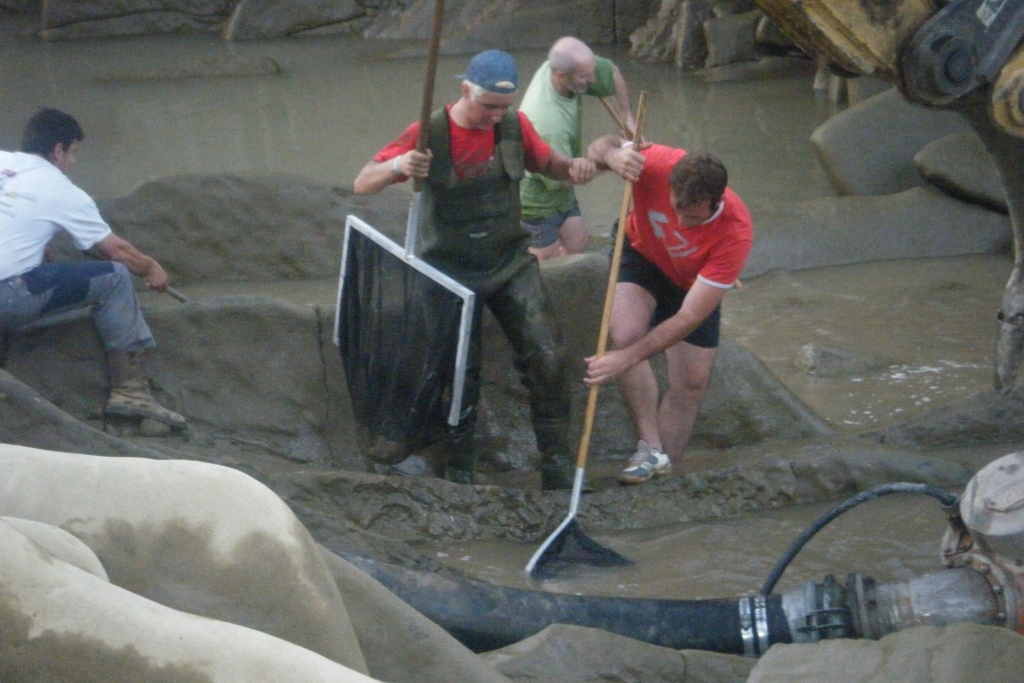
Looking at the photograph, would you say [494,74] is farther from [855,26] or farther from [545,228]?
[545,228]

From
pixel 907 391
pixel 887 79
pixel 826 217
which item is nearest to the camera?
pixel 887 79

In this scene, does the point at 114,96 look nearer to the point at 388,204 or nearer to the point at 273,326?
the point at 388,204

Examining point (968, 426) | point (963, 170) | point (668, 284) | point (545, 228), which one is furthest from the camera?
point (963, 170)

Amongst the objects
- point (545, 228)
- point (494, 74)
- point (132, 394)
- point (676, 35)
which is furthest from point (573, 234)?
point (676, 35)

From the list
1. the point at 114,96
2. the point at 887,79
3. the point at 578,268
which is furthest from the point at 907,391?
the point at 114,96

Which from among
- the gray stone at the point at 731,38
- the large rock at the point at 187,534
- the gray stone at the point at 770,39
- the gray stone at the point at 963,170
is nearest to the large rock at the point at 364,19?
the gray stone at the point at 731,38

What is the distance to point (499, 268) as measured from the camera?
4.74m

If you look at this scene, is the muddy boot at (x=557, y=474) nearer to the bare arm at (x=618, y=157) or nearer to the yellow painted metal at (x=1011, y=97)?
the bare arm at (x=618, y=157)

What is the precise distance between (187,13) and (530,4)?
5.70 m

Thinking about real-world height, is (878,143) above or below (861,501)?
below

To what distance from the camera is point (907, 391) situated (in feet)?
20.3

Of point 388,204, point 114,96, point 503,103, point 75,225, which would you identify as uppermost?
point 503,103

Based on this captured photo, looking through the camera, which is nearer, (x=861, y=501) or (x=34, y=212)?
(x=861, y=501)

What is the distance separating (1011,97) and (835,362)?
2569 millimetres
